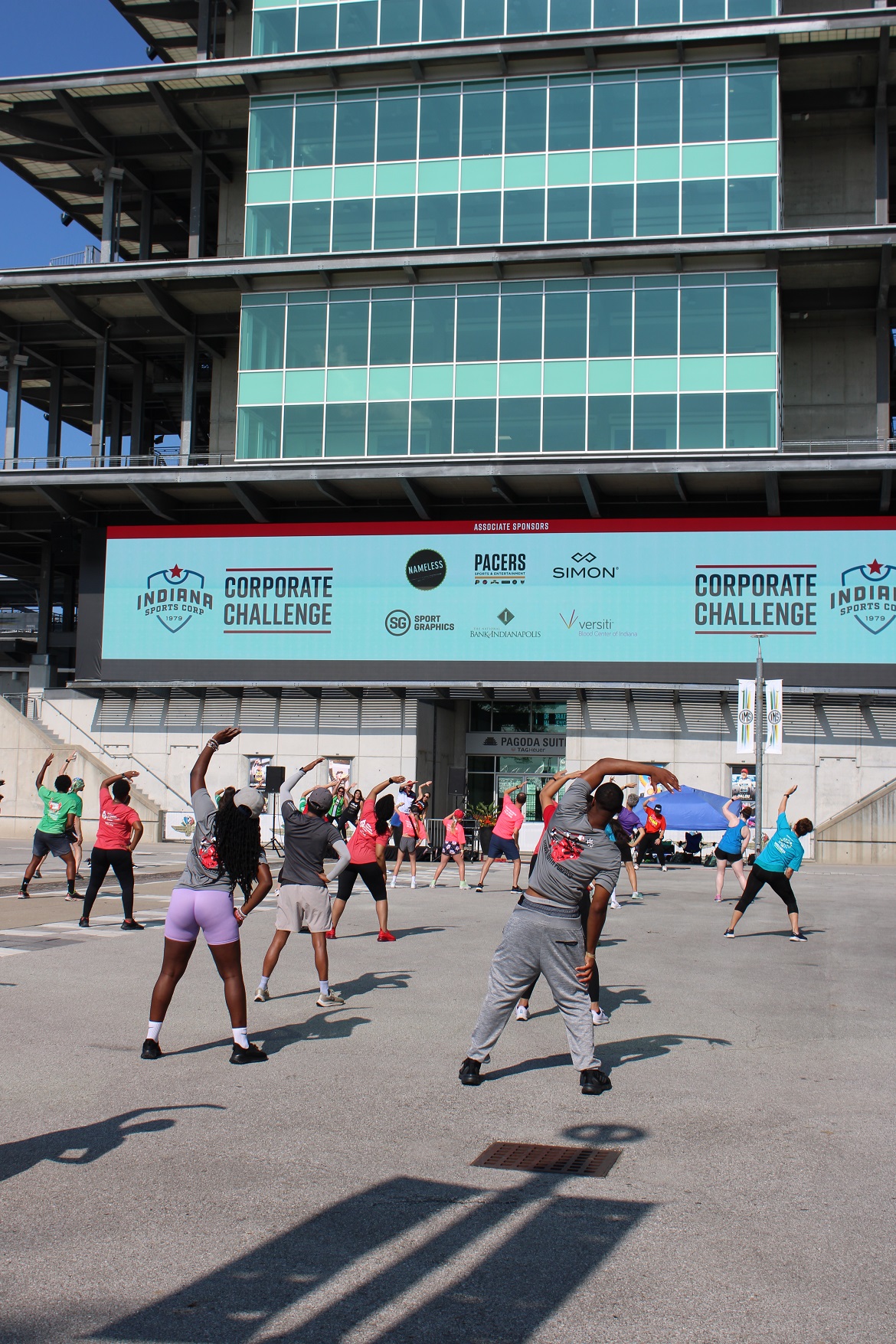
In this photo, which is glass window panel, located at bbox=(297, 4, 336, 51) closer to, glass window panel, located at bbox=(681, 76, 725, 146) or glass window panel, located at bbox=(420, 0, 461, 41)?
glass window panel, located at bbox=(420, 0, 461, 41)

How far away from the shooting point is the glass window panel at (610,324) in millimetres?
35125

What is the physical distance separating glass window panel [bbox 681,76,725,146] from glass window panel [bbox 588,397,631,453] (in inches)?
306

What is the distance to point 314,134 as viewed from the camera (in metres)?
37.7

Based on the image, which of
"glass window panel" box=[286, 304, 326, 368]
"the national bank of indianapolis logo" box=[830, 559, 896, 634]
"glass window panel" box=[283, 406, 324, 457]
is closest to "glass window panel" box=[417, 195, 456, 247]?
"glass window panel" box=[286, 304, 326, 368]

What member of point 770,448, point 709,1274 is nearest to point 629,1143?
point 709,1274

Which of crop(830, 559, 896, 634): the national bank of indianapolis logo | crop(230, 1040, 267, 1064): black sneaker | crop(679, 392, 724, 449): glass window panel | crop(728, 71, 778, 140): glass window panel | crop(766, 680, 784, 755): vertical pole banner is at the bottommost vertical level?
crop(230, 1040, 267, 1064): black sneaker

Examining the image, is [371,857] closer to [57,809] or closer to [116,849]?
[116,849]

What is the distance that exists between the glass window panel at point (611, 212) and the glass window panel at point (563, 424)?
501 centimetres

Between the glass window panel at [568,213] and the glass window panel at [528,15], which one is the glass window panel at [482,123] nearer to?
the glass window panel at [528,15]

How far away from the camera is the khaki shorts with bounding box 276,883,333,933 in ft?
31.8

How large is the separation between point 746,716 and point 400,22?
2346 cm

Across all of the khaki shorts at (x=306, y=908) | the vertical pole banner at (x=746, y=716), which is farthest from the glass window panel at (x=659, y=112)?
the khaki shorts at (x=306, y=908)

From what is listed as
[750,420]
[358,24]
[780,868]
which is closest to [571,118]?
[358,24]

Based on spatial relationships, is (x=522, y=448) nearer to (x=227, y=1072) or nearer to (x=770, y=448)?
(x=770, y=448)
